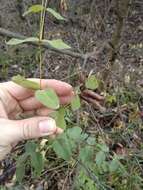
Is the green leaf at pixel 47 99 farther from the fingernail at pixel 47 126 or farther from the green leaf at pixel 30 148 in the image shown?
the green leaf at pixel 30 148

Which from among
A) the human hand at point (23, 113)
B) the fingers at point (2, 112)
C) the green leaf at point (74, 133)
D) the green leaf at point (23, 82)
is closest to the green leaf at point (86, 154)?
the green leaf at point (74, 133)

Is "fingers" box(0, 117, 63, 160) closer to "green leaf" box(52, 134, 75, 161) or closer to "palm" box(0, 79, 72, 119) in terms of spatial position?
"green leaf" box(52, 134, 75, 161)

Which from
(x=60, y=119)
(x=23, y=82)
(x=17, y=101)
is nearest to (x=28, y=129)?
(x=60, y=119)

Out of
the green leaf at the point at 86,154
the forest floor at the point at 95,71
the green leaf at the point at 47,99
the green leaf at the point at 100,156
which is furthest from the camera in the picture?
the forest floor at the point at 95,71

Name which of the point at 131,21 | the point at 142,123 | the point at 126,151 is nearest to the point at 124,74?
the point at 142,123

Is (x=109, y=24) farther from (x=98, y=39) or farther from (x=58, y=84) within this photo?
(x=58, y=84)

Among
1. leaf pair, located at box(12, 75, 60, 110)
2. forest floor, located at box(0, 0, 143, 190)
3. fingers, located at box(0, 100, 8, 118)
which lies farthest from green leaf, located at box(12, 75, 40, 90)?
forest floor, located at box(0, 0, 143, 190)
